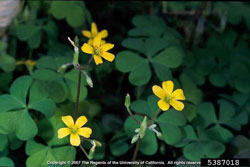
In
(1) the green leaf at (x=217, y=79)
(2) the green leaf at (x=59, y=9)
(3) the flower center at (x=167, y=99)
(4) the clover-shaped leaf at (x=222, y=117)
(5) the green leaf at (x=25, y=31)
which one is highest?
(2) the green leaf at (x=59, y=9)

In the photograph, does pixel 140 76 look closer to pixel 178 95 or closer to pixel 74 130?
pixel 178 95

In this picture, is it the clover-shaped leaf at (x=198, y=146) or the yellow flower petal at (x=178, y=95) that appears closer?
the yellow flower petal at (x=178, y=95)

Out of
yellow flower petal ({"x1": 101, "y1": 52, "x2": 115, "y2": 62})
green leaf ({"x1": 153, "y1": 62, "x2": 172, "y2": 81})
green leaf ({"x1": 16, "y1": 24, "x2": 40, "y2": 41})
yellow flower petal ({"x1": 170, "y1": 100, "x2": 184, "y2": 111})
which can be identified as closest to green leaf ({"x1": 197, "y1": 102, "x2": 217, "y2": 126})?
green leaf ({"x1": 153, "y1": 62, "x2": 172, "y2": 81})

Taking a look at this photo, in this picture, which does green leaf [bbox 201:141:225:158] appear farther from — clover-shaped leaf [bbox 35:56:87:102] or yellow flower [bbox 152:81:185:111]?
clover-shaped leaf [bbox 35:56:87:102]

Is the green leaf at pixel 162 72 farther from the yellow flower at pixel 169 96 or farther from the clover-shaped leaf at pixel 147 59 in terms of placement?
the yellow flower at pixel 169 96

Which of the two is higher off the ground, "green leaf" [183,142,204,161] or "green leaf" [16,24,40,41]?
"green leaf" [16,24,40,41]

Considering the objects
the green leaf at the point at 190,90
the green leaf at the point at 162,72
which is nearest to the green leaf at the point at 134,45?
the green leaf at the point at 162,72
